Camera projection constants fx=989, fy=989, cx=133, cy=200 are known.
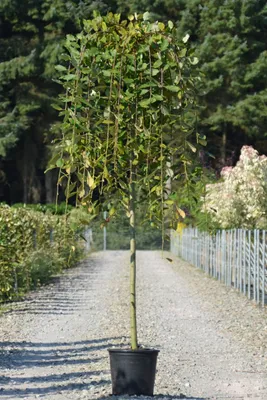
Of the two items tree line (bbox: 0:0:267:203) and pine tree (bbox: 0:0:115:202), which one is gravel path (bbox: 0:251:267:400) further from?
pine tree (bbox: 0:0:115:202)

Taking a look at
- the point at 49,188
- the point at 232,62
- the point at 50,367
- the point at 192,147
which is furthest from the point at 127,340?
the point at 49,188

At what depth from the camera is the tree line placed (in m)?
42.4

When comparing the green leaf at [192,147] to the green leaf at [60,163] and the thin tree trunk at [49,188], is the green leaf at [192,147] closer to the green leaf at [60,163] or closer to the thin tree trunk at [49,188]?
the green leaf at [60,163]

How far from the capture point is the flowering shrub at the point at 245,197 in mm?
21928

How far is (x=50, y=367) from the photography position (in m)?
9.53

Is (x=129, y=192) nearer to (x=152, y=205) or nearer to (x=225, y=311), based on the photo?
(x=152, y=205)

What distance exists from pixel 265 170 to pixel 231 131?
78.9 ft

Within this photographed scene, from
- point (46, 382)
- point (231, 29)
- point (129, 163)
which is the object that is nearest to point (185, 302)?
point (46, 382)

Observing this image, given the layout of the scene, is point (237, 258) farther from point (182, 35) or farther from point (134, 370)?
point (182, 35)

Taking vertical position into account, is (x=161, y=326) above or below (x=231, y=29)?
below

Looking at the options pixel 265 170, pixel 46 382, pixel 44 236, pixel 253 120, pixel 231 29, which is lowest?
pixel 46 382

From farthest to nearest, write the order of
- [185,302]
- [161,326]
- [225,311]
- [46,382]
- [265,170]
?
[265,170]
[185,302]
[225,311]
[161,326]
[46,382]

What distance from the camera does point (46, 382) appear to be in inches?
341

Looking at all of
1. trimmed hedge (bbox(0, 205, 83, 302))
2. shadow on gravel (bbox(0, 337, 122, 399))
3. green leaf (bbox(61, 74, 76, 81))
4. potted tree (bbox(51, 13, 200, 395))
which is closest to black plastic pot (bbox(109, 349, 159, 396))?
potted tree (bbox(51, 13, 200, 395))
